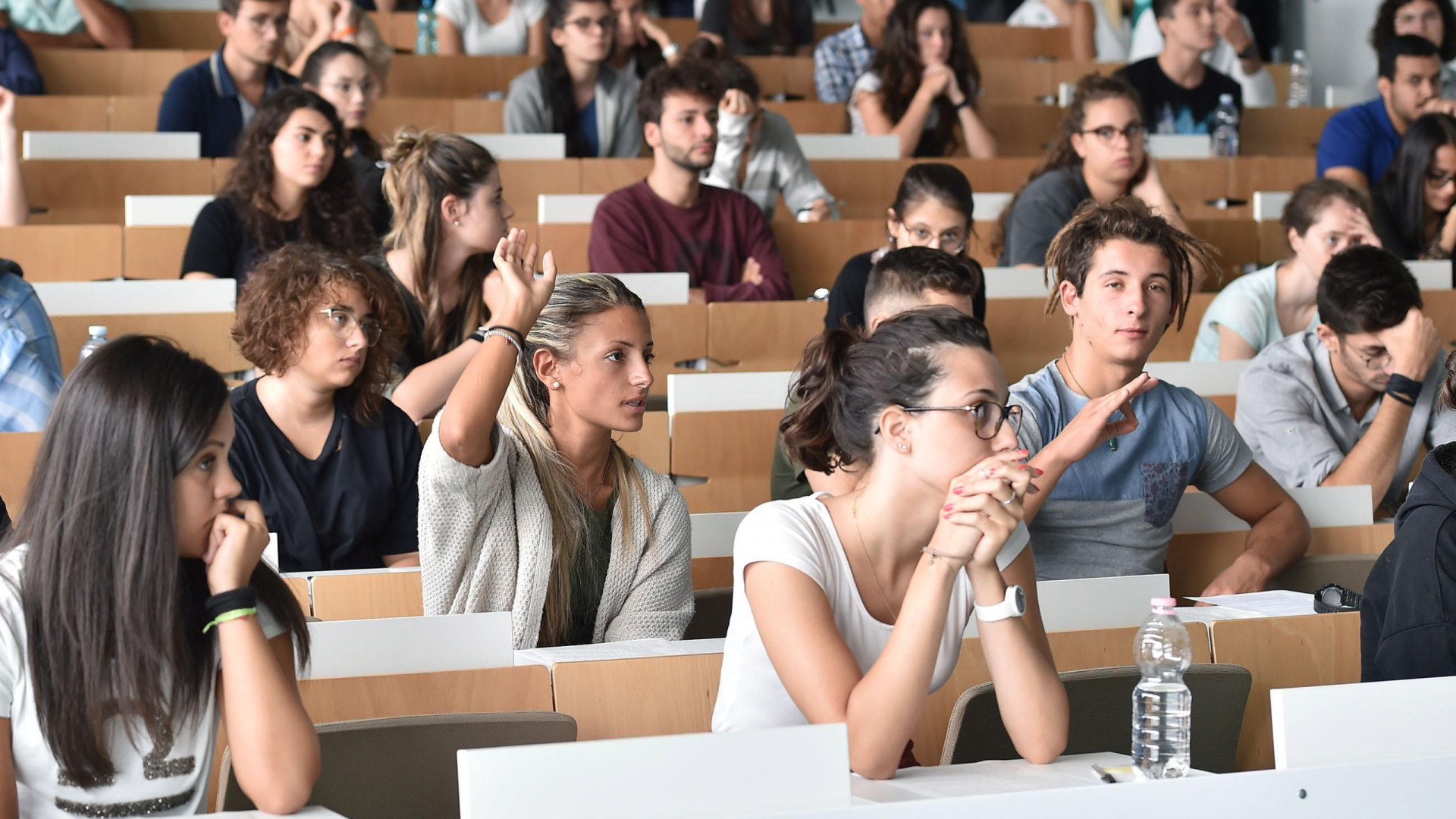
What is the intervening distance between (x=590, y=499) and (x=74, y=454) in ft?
3.13

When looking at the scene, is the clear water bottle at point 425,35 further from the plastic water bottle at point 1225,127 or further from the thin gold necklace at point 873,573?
the thin gold necklace at point 873,573

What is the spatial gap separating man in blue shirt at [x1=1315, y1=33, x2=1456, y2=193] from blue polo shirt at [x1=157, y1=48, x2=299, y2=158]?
3359mm

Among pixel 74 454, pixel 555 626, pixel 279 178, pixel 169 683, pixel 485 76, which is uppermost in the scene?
pixel 485 76

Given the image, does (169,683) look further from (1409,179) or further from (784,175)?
(1409,179)

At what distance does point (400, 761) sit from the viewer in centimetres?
152

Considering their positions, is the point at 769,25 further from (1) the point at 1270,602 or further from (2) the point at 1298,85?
(1) the point at 1270,602

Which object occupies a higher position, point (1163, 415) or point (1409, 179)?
point (1409, 179)

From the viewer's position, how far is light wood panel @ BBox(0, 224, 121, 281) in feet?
12.8

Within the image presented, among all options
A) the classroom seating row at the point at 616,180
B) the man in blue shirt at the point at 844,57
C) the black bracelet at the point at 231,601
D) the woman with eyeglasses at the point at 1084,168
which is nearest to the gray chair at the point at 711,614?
the black bracelet at the point at 231,601

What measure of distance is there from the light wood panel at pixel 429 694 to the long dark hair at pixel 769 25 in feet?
16.0

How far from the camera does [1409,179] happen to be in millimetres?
4531

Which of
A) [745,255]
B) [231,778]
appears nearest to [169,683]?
[231,778]

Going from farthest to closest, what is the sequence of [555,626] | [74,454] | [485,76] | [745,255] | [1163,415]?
[485,76] → [745,255] → [1163,415] → [555,626] → [74,454]

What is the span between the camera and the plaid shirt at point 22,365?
2.95 metres
